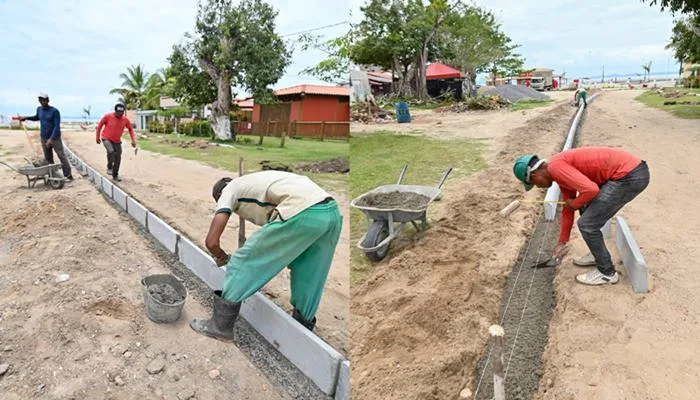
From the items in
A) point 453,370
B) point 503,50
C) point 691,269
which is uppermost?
point 503,50

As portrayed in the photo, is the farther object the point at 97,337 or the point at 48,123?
the point at 48,123

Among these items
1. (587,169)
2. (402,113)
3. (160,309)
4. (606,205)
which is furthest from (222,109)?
(606,205)

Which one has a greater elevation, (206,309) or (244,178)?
(244,178)

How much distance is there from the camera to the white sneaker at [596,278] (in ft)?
11.4

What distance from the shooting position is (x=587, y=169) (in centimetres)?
348

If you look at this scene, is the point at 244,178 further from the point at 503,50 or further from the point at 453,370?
the point at 503,50

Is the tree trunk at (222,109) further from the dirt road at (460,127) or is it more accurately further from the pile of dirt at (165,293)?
the pile of dirt at (165,293)

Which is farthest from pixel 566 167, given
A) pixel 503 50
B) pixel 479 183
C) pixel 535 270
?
pixel 503 50

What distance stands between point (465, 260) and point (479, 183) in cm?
263

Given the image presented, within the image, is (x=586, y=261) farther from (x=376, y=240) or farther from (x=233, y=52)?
(x=233, y=52)

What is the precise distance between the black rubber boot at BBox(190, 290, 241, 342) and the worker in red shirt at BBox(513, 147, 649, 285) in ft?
6.76

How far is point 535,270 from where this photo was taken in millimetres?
4004

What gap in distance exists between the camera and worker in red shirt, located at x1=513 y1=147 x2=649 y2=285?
339 cm

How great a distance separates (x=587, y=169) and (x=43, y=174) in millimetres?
7122
